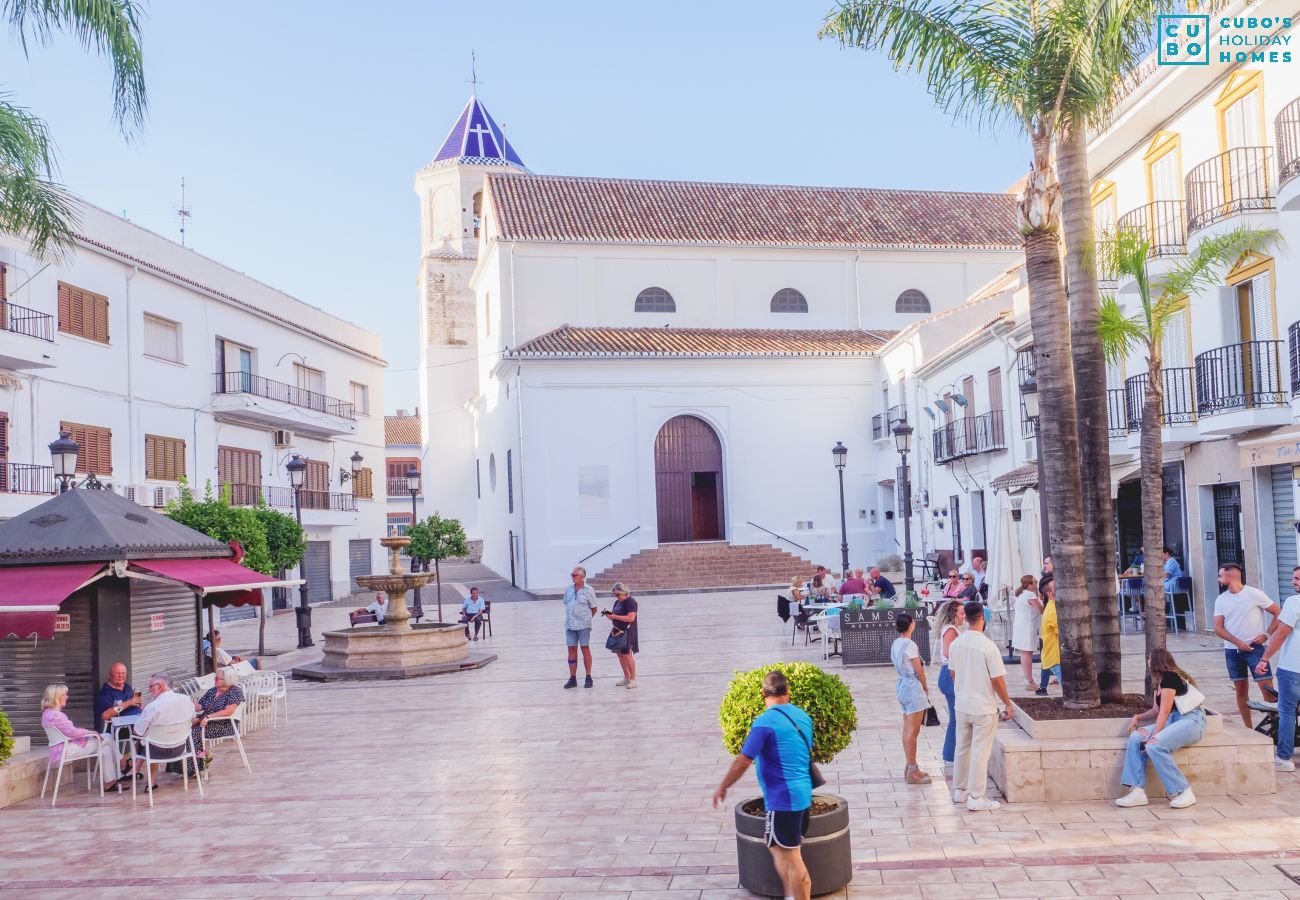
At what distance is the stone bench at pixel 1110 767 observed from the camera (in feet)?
27.3

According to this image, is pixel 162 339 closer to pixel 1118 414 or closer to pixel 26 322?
pixel 26 322

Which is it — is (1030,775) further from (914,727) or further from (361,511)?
(361,511)

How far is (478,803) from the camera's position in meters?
9.31

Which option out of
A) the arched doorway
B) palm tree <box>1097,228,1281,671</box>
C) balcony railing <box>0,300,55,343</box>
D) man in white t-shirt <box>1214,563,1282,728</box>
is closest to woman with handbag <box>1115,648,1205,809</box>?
palm tree <box>1097,228,1281,671</box>

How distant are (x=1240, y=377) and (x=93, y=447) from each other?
72.8 ft

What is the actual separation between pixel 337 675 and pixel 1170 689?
491 inches

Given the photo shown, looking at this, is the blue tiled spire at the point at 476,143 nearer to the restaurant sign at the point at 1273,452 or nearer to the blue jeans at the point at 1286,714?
the restaurant sign at the point at 1273,452

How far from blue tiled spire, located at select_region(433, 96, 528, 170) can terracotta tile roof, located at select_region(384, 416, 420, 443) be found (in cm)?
1972

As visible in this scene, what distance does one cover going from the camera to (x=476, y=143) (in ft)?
168

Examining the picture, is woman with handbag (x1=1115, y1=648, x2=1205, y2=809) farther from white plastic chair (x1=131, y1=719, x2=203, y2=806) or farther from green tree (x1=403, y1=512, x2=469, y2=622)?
green tree (x1=403, y1=512, x2=469, y2=622)

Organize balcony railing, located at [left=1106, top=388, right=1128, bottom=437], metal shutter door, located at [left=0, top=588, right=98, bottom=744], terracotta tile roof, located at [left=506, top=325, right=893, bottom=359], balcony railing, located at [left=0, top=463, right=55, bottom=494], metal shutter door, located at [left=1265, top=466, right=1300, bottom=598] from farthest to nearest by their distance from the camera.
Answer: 1. terracotta tile roof, located at [left=506, top=325, right=893, bottom=359]
2. balcony railing, located at [left=0, top=463, right=55, bottom=494]
3. balcony railing, located at [left=1106, top=388, right=1128, bottom=437]
4. metal shutter door, located at [left=1265, top=466, right=1300, bottom=598]
5. metal shutter door, located at [left=0, top=588, right=98, bottom=744]

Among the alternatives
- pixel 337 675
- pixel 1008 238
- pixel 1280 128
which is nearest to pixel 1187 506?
pixel 1280 128

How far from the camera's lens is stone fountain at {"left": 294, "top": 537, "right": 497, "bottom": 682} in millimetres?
17656

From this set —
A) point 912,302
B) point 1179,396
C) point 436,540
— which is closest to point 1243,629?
point 1179,396
